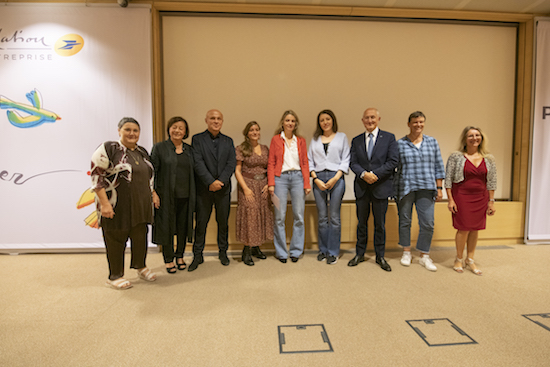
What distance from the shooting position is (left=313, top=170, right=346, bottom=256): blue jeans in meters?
3.05

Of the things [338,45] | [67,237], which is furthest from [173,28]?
[67,237]

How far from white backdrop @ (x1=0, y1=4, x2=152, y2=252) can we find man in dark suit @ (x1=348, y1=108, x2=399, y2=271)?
247 centimetres

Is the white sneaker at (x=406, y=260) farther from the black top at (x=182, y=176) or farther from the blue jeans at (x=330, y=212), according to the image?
the black top at (x=182, y=176)

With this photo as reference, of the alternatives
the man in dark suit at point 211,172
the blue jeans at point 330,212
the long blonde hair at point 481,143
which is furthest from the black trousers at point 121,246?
the long blonde hair at point 481,143

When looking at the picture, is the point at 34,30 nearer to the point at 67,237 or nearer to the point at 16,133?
the point at 16,133

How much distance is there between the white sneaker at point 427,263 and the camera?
9.41ft

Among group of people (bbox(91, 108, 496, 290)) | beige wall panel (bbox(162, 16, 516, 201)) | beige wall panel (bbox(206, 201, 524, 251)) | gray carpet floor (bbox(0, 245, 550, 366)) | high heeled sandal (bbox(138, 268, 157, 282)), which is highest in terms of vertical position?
beige wall panel (bbox(162, 16, 516, 201))

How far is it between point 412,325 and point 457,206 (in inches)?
57.3

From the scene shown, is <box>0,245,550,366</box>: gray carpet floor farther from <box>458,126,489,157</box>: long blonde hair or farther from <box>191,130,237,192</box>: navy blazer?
<box>458,126,489,157</box>: long blonde hair

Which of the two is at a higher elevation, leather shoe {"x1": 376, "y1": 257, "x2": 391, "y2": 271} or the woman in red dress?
the woman in red dress

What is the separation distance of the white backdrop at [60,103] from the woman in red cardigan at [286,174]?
162 centimetres

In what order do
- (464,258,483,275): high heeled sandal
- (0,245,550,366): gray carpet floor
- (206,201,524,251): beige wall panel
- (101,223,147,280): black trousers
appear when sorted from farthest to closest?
(206,201,524,251): beige wall panel → (464,258,483,275): high heeled sandal → (101,223,147,280): black trousers → (0,245,550,366): gray carpet floor

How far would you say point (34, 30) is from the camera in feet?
11.1

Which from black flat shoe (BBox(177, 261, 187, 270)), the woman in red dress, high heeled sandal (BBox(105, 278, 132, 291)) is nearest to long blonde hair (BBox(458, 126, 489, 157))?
the woman in red dress
